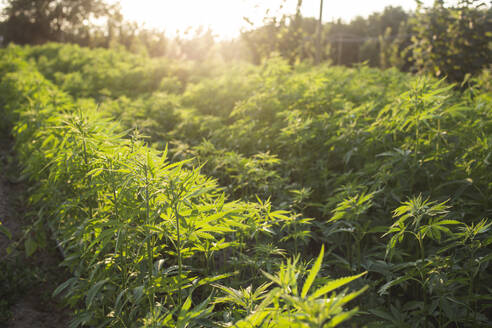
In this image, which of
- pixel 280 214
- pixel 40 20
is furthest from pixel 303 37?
pixel 40 20

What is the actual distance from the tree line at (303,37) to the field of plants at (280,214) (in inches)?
74.5

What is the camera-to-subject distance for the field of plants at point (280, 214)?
1.29m

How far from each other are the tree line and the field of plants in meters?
1.89

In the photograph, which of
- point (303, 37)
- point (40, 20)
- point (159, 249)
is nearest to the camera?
point (159, 249)

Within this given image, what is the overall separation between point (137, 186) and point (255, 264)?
74cm

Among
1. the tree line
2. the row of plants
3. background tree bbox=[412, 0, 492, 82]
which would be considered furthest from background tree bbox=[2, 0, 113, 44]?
the row of plants

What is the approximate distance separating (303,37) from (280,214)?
11253mm

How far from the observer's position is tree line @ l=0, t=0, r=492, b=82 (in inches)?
286

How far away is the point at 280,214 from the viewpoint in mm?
1967

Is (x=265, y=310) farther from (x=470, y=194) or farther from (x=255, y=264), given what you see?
(x=470, y=194)

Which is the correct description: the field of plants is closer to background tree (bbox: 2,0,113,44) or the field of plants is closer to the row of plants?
the row of plants

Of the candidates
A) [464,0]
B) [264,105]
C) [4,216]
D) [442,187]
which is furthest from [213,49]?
[442,187]

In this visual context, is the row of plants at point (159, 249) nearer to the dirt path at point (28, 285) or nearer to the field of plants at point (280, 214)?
the field of plants at point (280, 214)

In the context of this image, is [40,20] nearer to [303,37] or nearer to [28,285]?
[303,37]
